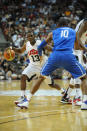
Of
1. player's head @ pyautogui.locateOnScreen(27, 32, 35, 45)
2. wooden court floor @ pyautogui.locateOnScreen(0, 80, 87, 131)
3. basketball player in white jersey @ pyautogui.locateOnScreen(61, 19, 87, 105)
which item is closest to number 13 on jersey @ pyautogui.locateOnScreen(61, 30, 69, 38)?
basketball player in white jersey @ pyautogui.locateOnScreen(61, 19, 87, 105)

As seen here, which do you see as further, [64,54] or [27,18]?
[27,18]

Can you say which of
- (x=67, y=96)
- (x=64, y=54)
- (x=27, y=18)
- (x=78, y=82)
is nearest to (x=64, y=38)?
(x=64, y=54)

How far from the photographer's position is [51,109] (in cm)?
562

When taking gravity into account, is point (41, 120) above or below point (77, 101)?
above

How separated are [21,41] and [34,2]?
5.02m

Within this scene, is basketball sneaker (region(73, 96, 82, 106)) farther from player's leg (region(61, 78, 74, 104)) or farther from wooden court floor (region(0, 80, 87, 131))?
wooden court floor (region(0, 80, 87, 131))

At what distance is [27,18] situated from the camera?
19.0 metres

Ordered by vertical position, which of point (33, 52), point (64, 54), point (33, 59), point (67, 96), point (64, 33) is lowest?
point (67, 96)

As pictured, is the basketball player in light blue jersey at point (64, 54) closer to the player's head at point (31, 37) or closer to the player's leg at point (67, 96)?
the player's leg at point (67, 96)

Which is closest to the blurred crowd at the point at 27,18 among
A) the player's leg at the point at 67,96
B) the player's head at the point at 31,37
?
the player's head at the point at 31,37

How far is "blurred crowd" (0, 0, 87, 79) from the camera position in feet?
54.1

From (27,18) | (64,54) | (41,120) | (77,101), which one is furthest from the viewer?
(27,18)

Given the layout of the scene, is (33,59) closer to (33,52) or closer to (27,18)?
(33,52)

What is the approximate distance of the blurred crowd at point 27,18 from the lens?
54.1 feet
